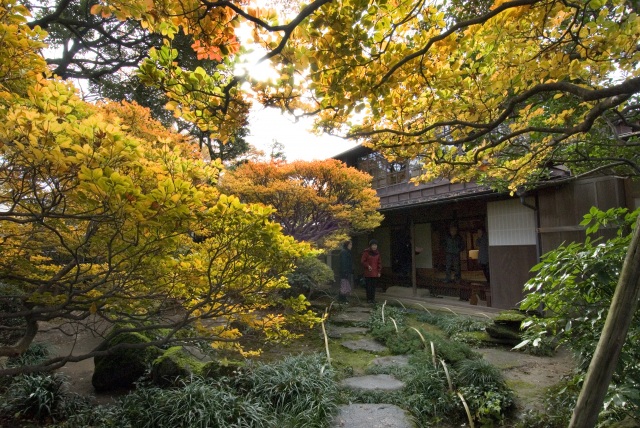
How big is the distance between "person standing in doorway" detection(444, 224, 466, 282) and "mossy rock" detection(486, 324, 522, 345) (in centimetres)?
420

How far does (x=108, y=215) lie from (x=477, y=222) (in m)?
10.7

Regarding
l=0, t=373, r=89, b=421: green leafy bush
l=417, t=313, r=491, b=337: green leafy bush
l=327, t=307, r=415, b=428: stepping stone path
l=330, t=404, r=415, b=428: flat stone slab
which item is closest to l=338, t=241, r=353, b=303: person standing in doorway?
l=417, t=313, r=491, b=337: green leafy bush

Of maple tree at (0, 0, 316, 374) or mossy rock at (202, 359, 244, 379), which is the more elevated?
maple tree at (0, 0, 316, 374)

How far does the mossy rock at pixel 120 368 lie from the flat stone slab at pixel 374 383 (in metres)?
2.60

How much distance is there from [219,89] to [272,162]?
282 inches

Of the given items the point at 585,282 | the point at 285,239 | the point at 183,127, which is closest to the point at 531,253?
the point at 585,282

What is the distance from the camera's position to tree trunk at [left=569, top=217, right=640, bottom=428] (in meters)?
1.45

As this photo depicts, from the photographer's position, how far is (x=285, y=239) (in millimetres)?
3133

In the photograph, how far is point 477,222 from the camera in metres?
11.2

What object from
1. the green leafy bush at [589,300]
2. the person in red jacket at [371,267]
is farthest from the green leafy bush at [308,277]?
the green leafy bush at [589,300]

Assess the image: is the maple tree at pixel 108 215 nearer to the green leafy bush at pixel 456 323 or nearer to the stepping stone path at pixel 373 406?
the stepping stone path at pixel 373 406

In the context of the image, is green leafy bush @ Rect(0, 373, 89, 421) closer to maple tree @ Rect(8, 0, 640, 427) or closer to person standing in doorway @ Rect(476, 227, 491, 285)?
maple tree @ Rect(8, 0, 640, 427)

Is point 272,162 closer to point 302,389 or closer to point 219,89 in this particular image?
point 302,389

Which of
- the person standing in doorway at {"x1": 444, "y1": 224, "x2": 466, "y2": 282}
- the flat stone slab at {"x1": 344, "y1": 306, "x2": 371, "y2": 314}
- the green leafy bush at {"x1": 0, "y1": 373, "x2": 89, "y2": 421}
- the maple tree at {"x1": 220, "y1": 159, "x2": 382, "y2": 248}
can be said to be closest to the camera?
the green leafy bush at {"x1": 0, "y1": 373, "x2": 89, "y2": 421}
